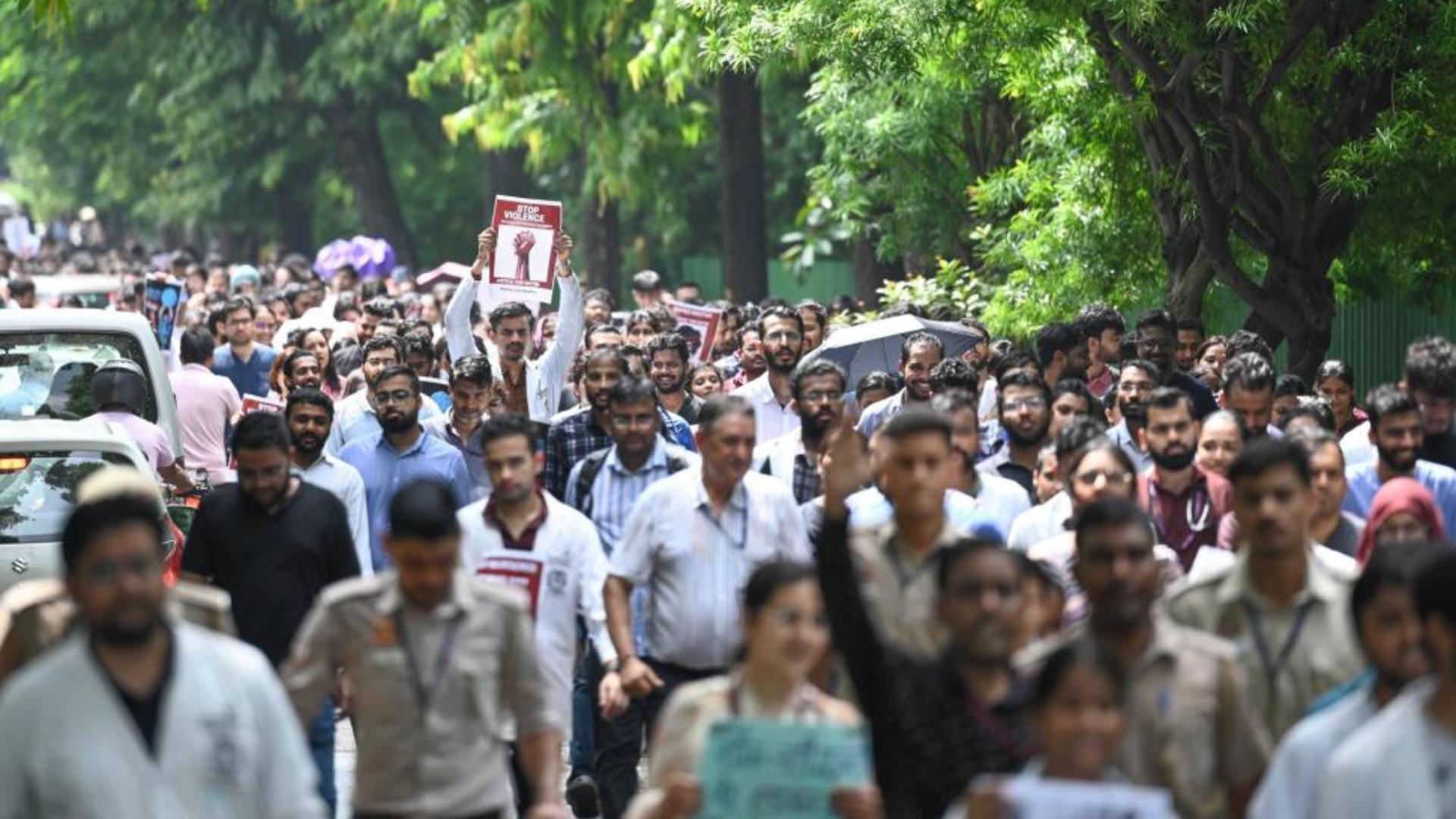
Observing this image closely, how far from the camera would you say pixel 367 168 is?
4322 centimetres

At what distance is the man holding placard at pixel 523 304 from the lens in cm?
1519

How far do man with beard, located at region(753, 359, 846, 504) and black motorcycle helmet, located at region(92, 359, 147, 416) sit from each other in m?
3.84

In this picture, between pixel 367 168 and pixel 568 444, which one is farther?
pixel 367 168

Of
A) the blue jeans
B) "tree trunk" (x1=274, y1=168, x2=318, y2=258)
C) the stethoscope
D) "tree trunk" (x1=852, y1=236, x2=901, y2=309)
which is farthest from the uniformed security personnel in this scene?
"tree trunk" (x1=274, y1=168, x2=318, y2=258)

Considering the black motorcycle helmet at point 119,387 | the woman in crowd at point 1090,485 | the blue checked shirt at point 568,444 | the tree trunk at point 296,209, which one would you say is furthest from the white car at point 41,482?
the tree trunk at point 296,209

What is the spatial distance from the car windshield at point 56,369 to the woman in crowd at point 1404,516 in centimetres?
744

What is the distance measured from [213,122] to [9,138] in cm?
1278

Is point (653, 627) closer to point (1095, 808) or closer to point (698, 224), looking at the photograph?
point (1095, 808)

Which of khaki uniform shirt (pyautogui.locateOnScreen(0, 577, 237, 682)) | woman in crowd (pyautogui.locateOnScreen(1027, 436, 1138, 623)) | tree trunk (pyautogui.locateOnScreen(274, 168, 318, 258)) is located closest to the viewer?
khaki uniform shirt (pyautogui.locateOnScreen(0, 577, 237, 682))

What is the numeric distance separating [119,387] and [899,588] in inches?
301

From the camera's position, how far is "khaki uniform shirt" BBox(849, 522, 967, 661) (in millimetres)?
7141

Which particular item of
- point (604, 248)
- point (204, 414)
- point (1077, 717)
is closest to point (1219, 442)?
point (1077, 717)

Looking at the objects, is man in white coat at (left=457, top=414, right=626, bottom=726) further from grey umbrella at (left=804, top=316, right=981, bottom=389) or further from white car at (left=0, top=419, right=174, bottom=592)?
grey umbrella at (left=804, top=316, right=981, bottom=389)

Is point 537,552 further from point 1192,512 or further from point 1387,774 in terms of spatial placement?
point 1387,774
